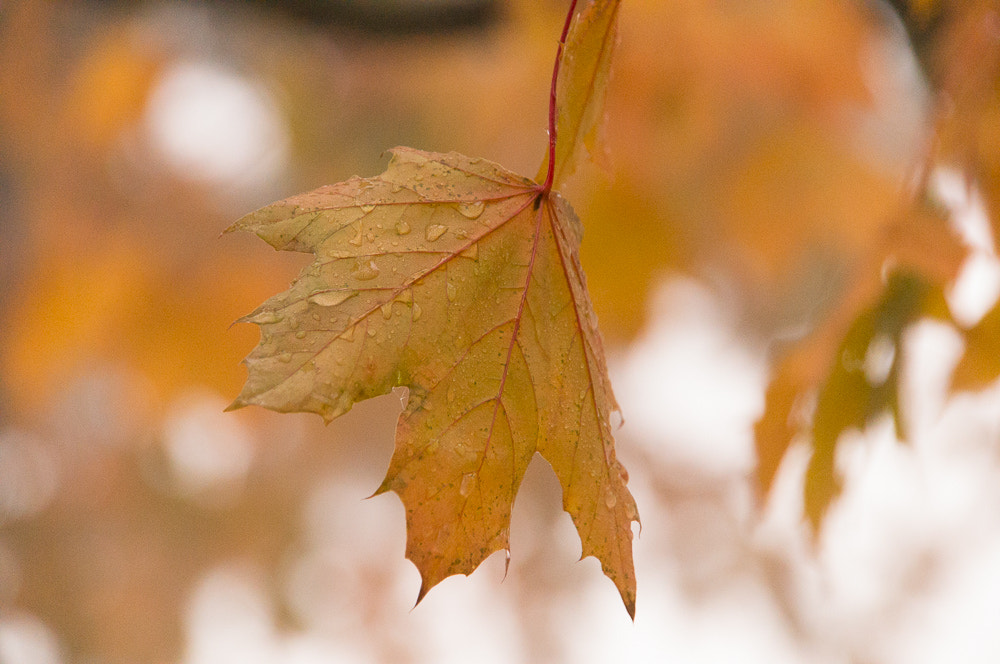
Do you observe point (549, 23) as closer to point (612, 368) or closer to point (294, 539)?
point (612, 368)

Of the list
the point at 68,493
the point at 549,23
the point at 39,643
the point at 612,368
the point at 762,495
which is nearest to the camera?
the point at 762,495

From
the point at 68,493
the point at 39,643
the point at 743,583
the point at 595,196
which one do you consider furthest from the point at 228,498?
the point at 595,196

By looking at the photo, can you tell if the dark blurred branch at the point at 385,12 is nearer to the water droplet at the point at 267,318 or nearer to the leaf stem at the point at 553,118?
the leaf stem at the point at 553,118

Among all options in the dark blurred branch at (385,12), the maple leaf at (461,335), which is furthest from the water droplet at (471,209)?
the dark blurred branch at (385,12)

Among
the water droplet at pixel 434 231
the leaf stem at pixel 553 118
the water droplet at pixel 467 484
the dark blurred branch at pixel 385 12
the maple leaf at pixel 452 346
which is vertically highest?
the dark blurred branch at pixel 385 12

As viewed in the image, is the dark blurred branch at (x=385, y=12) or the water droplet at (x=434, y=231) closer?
the water droplet at (x=434, y=231)

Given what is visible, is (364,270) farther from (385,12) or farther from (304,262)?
(304,262)

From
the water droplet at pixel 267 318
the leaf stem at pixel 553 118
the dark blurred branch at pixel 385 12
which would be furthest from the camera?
the dark blurred branch at pixel 385 12
